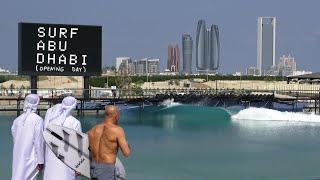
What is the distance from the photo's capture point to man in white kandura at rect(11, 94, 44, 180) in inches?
267

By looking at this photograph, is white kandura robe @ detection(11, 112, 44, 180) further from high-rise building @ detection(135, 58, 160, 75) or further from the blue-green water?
high-rise building @ detection(135, 58, 160, 75)

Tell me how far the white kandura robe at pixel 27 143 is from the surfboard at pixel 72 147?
0.93m

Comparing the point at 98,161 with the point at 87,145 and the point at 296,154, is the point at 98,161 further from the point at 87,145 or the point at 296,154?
the point at 296,154

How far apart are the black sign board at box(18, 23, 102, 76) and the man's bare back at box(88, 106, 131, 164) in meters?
19.9

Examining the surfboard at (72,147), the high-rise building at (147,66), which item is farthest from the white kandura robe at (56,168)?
the high-rise building at (147,66)

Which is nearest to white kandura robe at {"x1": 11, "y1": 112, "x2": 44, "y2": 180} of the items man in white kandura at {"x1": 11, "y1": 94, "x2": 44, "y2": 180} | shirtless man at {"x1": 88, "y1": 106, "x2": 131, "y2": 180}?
man in white kandura at {"x1": 11, "y1": 94, "x2": 44, "y2": 180}

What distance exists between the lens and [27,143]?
6.79 metres

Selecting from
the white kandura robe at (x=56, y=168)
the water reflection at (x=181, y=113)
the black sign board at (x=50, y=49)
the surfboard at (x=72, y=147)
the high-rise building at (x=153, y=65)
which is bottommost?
→ the water reflection at (x=181, y=113)

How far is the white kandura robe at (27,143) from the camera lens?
22.2ft

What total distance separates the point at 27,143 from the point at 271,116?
31.8m

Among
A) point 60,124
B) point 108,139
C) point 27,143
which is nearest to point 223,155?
point 27,143

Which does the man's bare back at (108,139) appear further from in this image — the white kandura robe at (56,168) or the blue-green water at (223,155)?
the blue-green water at (223,155)

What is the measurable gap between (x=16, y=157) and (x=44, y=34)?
19.0m

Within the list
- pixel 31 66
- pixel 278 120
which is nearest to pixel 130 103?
pixel 278 120
